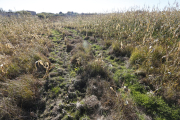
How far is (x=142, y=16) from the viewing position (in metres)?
5.73

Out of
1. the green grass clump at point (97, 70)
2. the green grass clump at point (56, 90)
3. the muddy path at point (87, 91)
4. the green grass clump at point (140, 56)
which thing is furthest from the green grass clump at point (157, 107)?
the green grass clump at point (56, 90)

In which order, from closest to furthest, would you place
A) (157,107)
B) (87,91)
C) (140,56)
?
1. (157,107)
2. (87,91)
3. (140,56)

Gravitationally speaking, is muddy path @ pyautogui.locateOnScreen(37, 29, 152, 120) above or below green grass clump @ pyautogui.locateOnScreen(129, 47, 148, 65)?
below

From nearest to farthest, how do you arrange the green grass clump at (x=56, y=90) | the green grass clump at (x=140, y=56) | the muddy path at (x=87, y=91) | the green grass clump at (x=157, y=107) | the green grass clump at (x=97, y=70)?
the green grass clump at (x=157, y=107), the muddy path at (x=87, y=91), the green grass clump at (x=56, y=90), the green grass clump at (x=97, y=70), the green grass clump at (x=140, y=56)

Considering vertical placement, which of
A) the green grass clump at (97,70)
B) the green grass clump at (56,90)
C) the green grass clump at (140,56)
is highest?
the green grass clump at (140,56)

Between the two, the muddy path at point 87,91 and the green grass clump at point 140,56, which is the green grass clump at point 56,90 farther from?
the green grass clump at point 140,56

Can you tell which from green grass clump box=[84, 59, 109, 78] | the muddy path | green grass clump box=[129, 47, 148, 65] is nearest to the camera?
the muddy path

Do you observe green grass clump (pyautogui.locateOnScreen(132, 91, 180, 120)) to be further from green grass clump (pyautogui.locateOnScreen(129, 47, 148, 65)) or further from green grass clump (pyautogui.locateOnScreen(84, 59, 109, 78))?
green grass clump (pyautogui.locateOnScreen(129, 47, 148, 65))

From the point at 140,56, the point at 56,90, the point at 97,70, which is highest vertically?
the point at 140,56

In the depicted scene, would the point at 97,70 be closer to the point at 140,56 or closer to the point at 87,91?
the point at 87,91

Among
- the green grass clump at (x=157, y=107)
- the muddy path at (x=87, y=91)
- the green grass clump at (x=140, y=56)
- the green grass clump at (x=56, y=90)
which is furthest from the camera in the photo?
the green grass clump at (x=140, y=56)

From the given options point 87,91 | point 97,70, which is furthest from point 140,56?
point 87,91

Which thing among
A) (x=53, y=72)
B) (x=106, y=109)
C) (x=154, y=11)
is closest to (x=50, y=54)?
(x=53, y=72)

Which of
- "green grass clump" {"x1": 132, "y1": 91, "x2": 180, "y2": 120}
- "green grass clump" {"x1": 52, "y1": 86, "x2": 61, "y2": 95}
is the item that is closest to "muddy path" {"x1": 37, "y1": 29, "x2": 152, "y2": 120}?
"green grass clump" {"x1": 52, "y1": 86, "x2": 61, "y2": 95}
